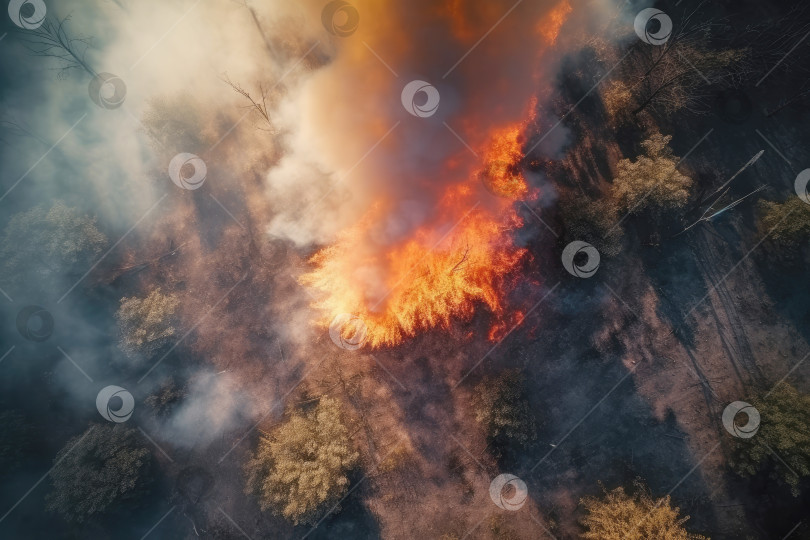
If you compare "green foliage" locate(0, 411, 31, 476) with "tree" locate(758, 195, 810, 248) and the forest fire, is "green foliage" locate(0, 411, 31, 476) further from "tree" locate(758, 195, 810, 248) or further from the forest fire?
"tree" locate(758, 195, 810, 248)

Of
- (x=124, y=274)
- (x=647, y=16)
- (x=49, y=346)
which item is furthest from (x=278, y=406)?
(x=647, y=16)

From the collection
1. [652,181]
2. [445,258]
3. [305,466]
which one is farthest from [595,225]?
[305,466]

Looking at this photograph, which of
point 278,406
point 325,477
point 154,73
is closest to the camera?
point 325,477

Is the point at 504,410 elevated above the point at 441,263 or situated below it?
below

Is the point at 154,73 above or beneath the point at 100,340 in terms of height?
above

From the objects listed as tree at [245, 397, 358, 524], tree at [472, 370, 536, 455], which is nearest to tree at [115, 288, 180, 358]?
tree at [245, 397, 358, 524]

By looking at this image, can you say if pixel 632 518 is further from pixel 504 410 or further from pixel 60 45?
pixel 60 45

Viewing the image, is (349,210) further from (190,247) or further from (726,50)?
(726,50)
